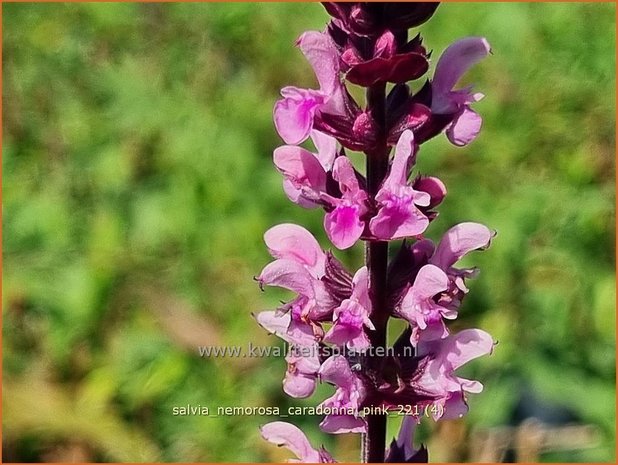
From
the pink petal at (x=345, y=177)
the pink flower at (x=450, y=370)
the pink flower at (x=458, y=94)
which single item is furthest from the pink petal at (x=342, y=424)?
the pink flower at (x=458, y=94)

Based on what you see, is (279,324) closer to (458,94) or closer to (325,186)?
(325,186)

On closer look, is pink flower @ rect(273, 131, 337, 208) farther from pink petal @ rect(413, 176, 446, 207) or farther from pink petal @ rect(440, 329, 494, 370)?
pink petal @ rect(440, 329, 494, 370)

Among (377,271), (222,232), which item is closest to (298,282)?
(377,271)

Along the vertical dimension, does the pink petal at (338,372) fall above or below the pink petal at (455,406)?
above

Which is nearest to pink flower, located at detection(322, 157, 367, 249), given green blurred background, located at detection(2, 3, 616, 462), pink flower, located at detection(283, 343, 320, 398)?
pink flower, located at detection(283, 343, 320, 398)

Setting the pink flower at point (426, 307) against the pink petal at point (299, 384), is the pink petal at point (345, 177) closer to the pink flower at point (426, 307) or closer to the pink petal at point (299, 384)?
the pink flower at point (426, 307)

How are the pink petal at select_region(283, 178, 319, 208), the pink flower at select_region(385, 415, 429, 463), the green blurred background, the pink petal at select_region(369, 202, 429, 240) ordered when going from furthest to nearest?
the green blurred background → the pink flower at select_region(385, 415, 429, 463) → the pink petal at select_region(283, 178, 319, 208) → the pink petal at select_region(369, 202, 429, 240)

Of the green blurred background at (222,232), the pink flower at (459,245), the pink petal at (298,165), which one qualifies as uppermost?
the green blurred background at (222,232)
